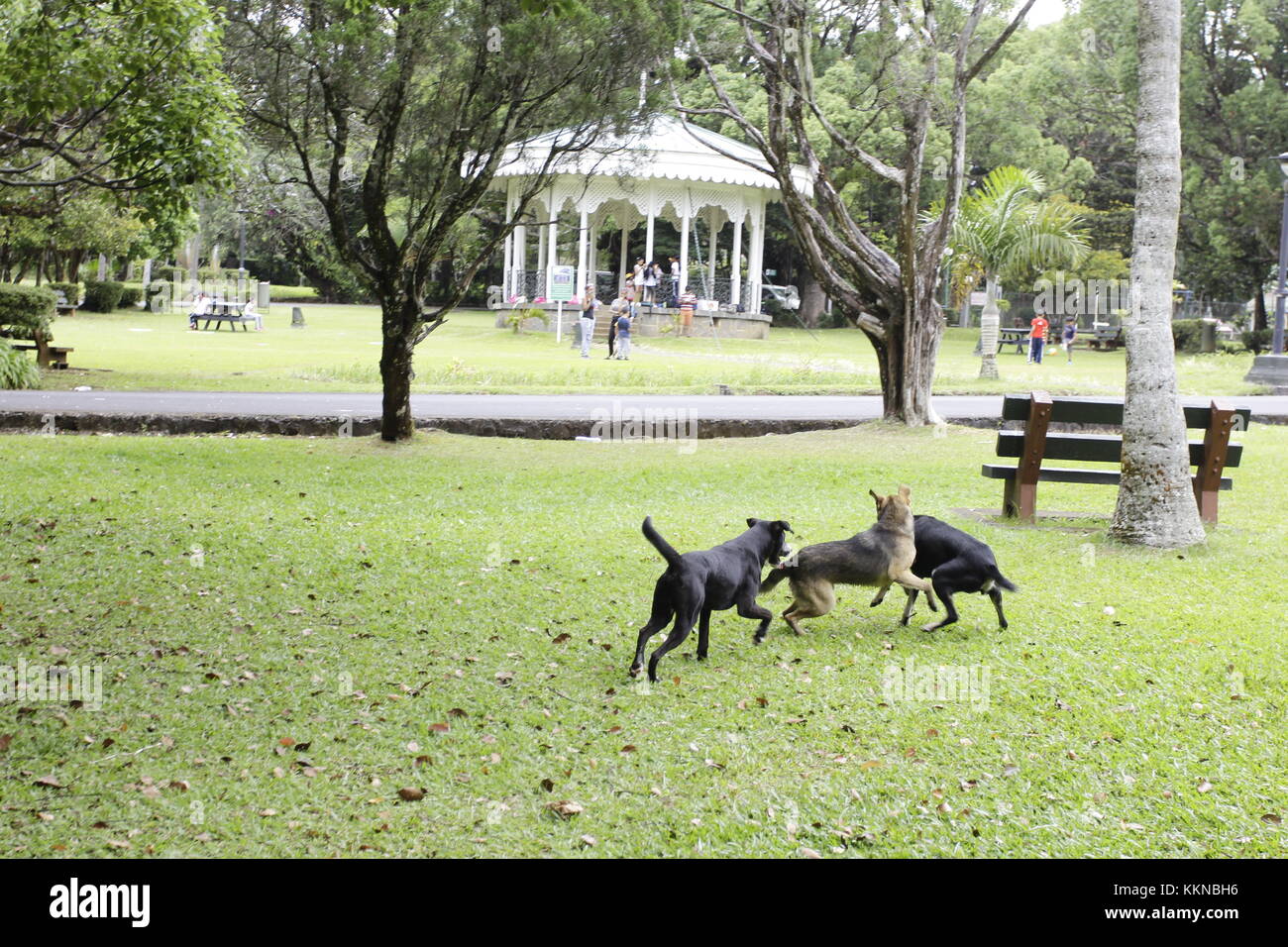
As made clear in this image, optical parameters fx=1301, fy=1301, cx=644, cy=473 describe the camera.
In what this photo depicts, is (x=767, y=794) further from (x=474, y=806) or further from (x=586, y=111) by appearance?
(x=586, y=111)

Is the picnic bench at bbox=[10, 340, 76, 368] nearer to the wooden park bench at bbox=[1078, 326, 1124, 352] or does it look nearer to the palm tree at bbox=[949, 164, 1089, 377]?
the palm tree at bbox=[949, 164, 1089, 377]

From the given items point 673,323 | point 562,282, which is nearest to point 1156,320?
point 562,282

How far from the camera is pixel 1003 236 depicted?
27328 mm

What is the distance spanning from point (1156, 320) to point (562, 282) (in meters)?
25.8

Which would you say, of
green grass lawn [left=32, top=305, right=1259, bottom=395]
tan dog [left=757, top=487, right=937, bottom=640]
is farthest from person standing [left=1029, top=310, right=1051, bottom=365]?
tan dog [left=757, top=487, right=937, bottom=640]

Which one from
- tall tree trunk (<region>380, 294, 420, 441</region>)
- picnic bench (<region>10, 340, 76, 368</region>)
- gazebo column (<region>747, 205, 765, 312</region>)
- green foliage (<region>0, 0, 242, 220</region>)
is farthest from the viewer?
gazebo column (<region>747, 205, 765, 312</region>)

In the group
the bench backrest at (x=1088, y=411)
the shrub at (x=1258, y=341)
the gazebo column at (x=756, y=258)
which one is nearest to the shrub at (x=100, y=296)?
the gazebo column at (x=756, y=258)

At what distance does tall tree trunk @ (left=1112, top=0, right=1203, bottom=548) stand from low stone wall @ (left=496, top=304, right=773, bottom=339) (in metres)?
27.0

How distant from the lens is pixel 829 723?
5.92 metres

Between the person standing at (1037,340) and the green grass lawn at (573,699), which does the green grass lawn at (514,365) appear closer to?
the person standing at (1037,340)

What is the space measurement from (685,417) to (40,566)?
10.5 meters

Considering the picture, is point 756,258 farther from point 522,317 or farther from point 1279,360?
point 1279,360

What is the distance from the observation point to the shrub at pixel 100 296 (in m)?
43.4

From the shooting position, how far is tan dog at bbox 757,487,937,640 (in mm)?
7039
